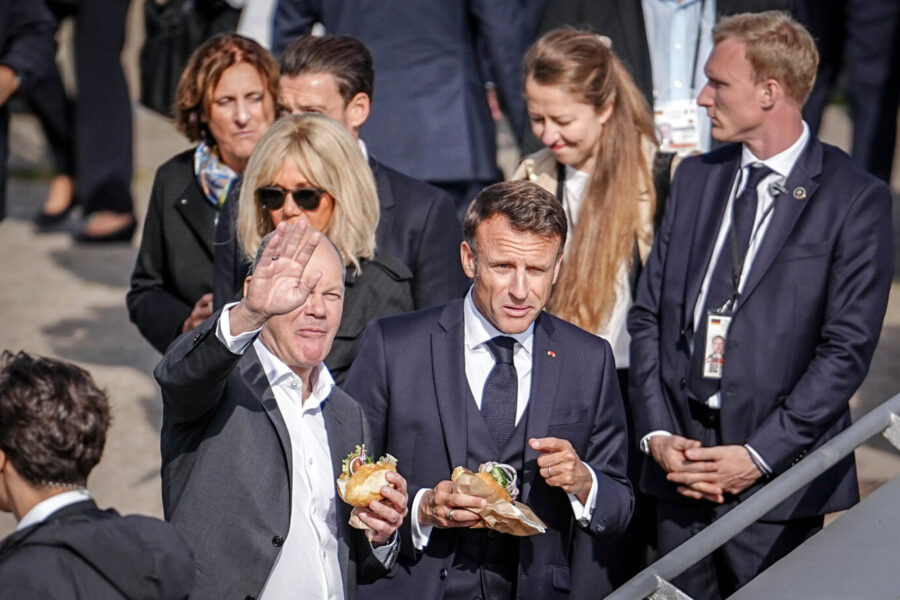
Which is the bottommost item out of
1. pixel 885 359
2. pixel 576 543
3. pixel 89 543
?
pixel 885 359

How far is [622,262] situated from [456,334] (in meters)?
1.08

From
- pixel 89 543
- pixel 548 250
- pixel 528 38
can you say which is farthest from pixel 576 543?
pixel 528 38

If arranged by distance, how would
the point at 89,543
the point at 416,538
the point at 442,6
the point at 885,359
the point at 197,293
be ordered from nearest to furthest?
the point at 89,543, the point at 416,538, the point at 197,293, the point at 442,6, the point at 885,359

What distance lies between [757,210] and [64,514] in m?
2.44

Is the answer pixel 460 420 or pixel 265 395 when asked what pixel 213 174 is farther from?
pixel 265 395

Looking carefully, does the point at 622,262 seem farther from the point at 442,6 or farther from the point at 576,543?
the point at 442,6

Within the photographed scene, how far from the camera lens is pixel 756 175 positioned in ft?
14.3

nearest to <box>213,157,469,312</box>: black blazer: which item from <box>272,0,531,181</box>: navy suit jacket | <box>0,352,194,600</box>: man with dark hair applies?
<box>272,0,531,181</box>: navy suit jacket

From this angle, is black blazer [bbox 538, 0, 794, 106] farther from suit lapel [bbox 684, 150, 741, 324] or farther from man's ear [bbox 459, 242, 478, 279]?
man's ear [bbox 459, 242, 478, 279]

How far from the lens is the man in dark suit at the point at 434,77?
232 inches

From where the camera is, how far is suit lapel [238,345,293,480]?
3207mm

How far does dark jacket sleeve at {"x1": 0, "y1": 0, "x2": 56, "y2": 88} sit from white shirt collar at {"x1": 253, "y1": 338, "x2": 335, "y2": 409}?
3.68m

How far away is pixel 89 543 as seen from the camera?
99.1 inches

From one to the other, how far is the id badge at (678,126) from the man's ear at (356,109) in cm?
115
